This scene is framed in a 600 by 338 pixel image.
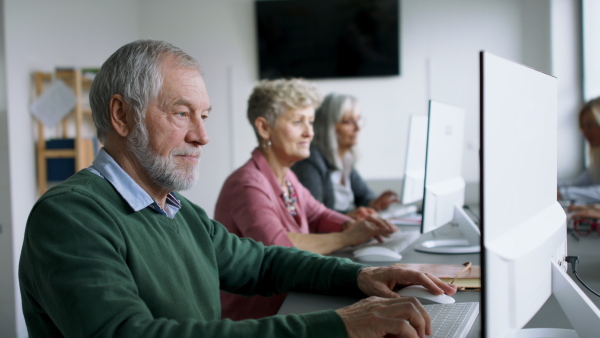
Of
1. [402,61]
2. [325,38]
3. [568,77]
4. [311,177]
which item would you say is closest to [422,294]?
[311,177]

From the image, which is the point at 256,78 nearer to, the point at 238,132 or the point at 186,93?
the point at 238,132

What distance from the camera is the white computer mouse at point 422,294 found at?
1122 millimetres

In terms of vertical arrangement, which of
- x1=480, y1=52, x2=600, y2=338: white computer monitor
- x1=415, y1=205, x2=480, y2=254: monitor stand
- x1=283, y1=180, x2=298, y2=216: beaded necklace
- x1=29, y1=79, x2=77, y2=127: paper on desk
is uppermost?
x1=29, y1=79, x2=77, y2=127: paper on desk

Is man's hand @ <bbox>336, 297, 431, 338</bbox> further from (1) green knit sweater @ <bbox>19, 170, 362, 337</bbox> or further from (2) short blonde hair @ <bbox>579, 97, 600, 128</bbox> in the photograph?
(2) short blonde hair @ <bbox>579, 97, 600, 128</bbox>

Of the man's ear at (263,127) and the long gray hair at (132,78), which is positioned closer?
the long gray hair at (132,78)

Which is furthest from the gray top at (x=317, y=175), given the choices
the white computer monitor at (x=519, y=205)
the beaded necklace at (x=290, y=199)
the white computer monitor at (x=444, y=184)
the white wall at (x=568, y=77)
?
the white wall at (x=568, y=77)

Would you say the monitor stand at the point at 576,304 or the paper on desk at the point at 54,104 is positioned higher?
the paper on desk at the point at 54,104

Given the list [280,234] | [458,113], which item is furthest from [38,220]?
[458,113]

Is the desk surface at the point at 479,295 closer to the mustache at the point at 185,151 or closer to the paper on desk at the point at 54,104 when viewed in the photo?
the mustache at the point at 185,151

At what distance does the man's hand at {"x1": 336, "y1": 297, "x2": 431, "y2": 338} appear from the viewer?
830 millimetres

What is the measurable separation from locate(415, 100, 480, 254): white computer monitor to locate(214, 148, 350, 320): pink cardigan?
17.7 inches

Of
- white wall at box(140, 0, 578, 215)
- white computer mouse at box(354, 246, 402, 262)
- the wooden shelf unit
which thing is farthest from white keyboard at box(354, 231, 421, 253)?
white wall at box(140, 0, 578, 215)

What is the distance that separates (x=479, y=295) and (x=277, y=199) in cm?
94

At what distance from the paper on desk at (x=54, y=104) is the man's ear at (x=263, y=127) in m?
2.13
